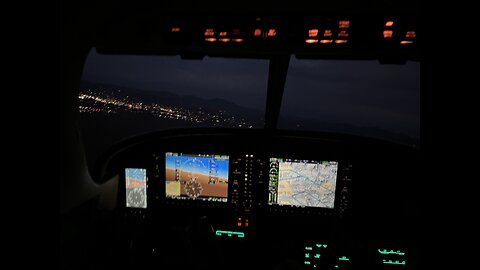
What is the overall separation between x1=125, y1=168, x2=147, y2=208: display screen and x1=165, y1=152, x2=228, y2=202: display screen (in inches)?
6.6

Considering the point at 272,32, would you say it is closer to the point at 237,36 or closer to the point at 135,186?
the point at 237,36

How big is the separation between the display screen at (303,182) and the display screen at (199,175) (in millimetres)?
343

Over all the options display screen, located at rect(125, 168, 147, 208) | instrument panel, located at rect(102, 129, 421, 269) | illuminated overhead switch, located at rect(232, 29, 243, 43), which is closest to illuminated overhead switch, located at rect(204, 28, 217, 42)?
illuminated overhead switch, located at rect(232, 29, 243, 43)

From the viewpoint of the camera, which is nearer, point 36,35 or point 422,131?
point 422,131

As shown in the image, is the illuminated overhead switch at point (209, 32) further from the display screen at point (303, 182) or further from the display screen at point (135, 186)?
the display screen at point (135, 186)

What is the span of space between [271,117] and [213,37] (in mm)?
1399

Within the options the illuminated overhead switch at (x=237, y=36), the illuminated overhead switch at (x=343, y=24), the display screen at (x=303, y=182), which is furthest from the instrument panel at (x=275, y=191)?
the illuminated overhead switch at (x=343, y=24)

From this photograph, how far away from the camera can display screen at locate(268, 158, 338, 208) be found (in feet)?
7.52

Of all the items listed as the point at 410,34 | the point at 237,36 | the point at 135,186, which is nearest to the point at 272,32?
the point at 237,36

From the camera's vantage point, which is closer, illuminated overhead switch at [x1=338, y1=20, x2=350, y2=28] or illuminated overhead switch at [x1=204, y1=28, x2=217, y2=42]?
illuminated overhead switch at [x1=338, y1=20, x2=350, y2=28]

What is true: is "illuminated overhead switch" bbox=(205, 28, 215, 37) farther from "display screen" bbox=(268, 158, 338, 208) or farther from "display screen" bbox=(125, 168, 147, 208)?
"display screen" bbox=(125, 168, 147, 208)

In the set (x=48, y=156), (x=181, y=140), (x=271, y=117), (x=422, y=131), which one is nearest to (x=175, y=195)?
(x=181, y=140)

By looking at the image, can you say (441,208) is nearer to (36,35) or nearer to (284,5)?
(36,35)

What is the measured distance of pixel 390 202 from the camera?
2299 mm
